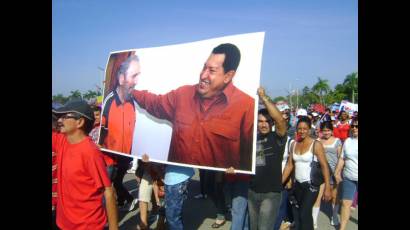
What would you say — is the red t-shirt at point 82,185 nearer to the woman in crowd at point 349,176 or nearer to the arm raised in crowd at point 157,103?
the arm raised in crowd at point 157,103

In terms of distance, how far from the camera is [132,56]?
484 centimetres

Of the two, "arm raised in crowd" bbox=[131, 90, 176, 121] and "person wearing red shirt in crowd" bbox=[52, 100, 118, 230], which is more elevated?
"arm raised in crowd" bbox=[131, 90, 176, 121]

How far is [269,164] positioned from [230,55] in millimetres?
1194

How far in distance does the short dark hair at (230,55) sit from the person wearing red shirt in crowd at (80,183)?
1445 millimetres

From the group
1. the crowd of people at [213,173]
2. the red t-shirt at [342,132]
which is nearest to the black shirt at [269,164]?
the crowd of people at [213,173]

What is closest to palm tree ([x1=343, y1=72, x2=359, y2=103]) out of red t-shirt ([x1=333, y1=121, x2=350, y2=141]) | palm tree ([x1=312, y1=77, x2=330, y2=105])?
palm tree ([x1=312, y1=77, x2=330, y2=105])

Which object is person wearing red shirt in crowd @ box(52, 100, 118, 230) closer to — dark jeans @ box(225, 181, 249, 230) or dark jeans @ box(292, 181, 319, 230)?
dark jeans @ box(225, 181, 249, 230)

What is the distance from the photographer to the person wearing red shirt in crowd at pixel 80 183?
9.20 ft

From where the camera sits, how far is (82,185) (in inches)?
111

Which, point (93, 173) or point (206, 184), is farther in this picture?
point (206, 184)

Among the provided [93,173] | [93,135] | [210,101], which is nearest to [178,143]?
[210,101]

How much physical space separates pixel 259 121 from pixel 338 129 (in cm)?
551

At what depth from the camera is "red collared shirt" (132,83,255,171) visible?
11.7 feet
